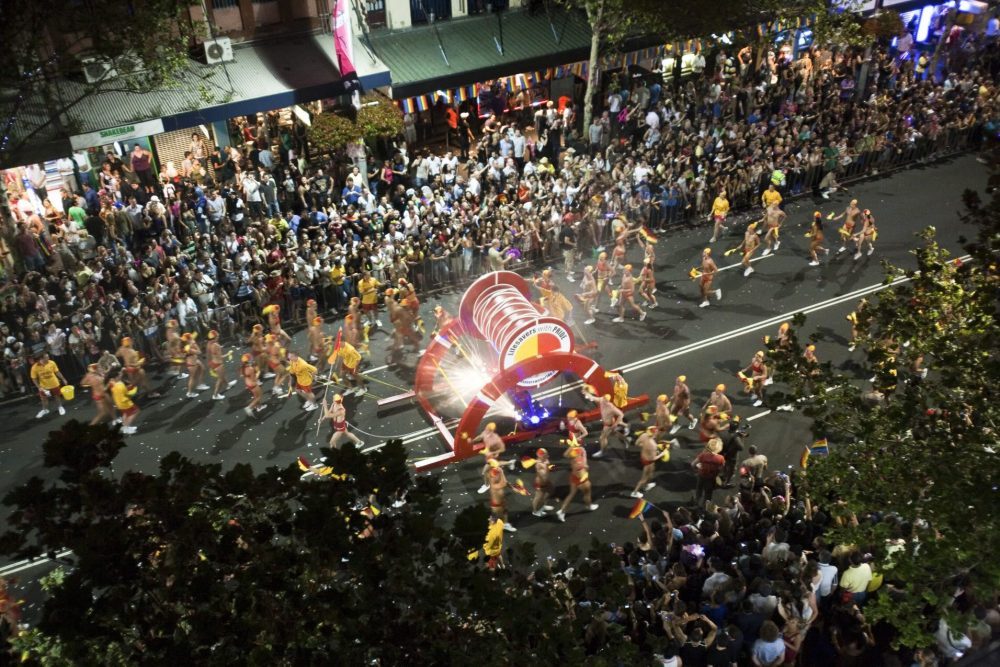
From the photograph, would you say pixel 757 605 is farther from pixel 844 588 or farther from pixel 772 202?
pixel 772 202

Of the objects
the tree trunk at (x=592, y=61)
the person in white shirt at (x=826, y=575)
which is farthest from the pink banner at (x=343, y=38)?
the person in white shirt at (x=826, y=575)

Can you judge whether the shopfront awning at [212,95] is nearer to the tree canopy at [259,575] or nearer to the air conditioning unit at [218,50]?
the air conditioning unit at [218,50]

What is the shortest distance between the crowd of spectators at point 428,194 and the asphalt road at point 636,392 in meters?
1.18

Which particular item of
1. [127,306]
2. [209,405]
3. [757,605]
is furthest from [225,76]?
[757,605]

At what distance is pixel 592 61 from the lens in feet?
84.3

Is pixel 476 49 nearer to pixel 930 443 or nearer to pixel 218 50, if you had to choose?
pixel 218 50

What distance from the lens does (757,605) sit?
10.7 metres

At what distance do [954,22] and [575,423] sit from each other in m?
26.1

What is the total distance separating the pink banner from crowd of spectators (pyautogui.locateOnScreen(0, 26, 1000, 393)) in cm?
208

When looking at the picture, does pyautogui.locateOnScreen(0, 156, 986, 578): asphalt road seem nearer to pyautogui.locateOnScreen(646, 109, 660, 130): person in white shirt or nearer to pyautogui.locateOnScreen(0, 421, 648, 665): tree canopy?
pyautogui.locateOnScreen(646, 109, 660, 130): person in white shirt

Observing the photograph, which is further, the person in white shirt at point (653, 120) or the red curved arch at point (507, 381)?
the person in white shirt at point (653, 120)

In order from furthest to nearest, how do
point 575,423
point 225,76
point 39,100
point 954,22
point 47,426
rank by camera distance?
1. point 954,22
2. point 225,76
3. point 39,100
4. point 47,426
5. point 575,423

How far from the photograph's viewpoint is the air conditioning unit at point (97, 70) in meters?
19.2

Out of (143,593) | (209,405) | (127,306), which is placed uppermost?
(143,593)
